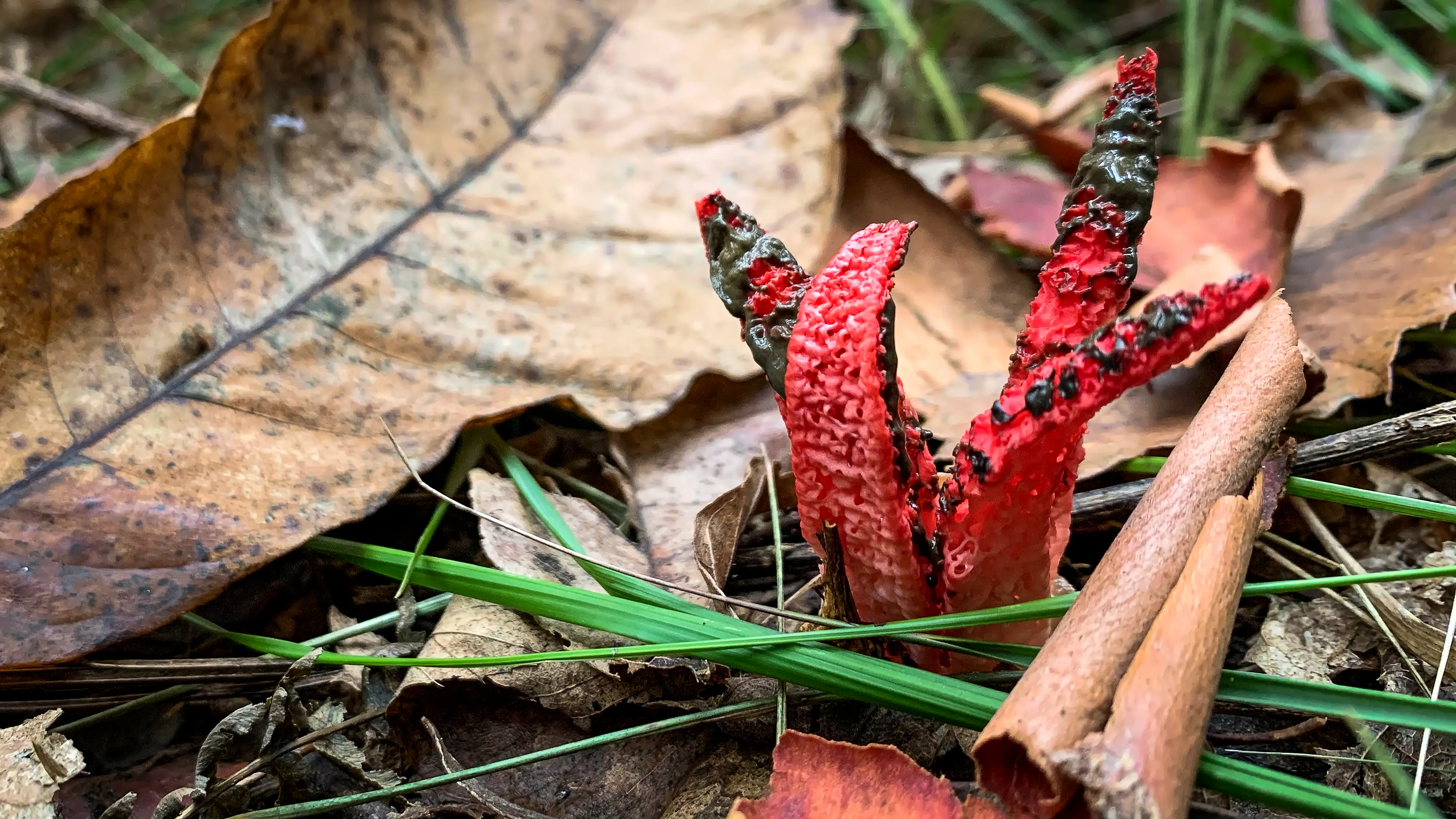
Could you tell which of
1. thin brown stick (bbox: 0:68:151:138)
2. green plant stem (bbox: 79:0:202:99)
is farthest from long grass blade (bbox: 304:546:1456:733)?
green plant stem (bbox: 79:0:202:99)

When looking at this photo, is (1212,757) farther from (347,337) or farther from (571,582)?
(347,337)

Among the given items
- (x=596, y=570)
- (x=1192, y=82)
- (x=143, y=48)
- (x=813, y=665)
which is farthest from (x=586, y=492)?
(x=143, y=48)

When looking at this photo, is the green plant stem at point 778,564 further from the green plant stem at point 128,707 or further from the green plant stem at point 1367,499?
the green plant stem at point 128,707

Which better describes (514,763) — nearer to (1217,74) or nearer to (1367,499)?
(1367,499)

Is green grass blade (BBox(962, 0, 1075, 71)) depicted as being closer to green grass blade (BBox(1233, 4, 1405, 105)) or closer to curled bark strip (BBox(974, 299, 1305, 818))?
green grass blade (BBox(1233, 4, 1405, 105))

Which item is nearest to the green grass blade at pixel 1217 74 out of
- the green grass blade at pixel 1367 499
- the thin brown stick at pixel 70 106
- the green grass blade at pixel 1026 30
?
the green grass blade at pixel 1026 30

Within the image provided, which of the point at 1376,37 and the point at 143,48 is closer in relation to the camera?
the point at 1376,37

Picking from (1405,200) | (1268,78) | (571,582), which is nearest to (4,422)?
(571,582)
